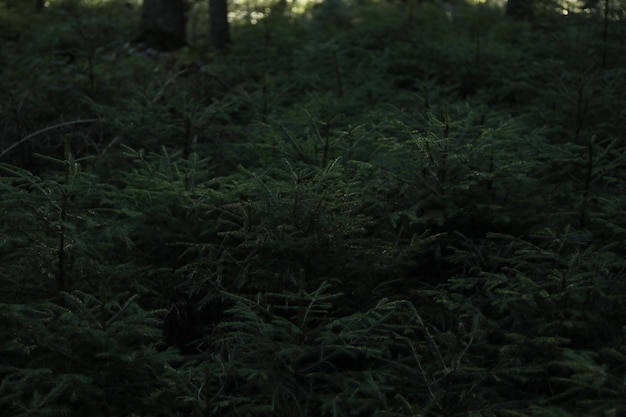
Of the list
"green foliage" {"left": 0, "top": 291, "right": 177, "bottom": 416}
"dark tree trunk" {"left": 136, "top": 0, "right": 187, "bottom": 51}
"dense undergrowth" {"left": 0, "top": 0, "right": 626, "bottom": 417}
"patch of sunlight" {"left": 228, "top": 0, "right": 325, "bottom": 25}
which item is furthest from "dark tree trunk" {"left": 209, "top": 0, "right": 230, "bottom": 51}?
"green foliage" {"left": 0, "top": 291, "right": 177, "bottom": 416}

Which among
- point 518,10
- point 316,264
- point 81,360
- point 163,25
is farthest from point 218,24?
point 81,360

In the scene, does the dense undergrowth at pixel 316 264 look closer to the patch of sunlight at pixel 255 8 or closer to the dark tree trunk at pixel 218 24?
the dark tree trunk at pixel 218 24

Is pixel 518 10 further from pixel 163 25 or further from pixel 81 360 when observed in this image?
pixel 81 360

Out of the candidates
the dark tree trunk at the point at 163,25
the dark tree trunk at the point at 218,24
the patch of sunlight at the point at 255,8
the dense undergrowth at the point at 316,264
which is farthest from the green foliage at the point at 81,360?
the patch of sunlight at the point at 255,8

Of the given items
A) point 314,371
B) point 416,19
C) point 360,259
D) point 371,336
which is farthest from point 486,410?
point 416,19

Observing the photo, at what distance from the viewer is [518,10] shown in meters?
11.2

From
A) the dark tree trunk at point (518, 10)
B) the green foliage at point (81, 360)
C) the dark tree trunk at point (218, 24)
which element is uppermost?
the dark tree trunk at point (518, 10)

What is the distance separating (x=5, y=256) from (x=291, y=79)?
14.8 ft

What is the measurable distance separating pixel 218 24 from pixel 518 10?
479 centimetres

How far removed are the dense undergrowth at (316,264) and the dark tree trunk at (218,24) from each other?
2611 mm

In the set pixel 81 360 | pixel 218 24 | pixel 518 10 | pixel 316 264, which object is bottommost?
pixel 81 360

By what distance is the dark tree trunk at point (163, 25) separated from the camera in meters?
10.4

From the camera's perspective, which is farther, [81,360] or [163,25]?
[163,25]

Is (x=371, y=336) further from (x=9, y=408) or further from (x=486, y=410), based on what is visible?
(x=9, y=408)
